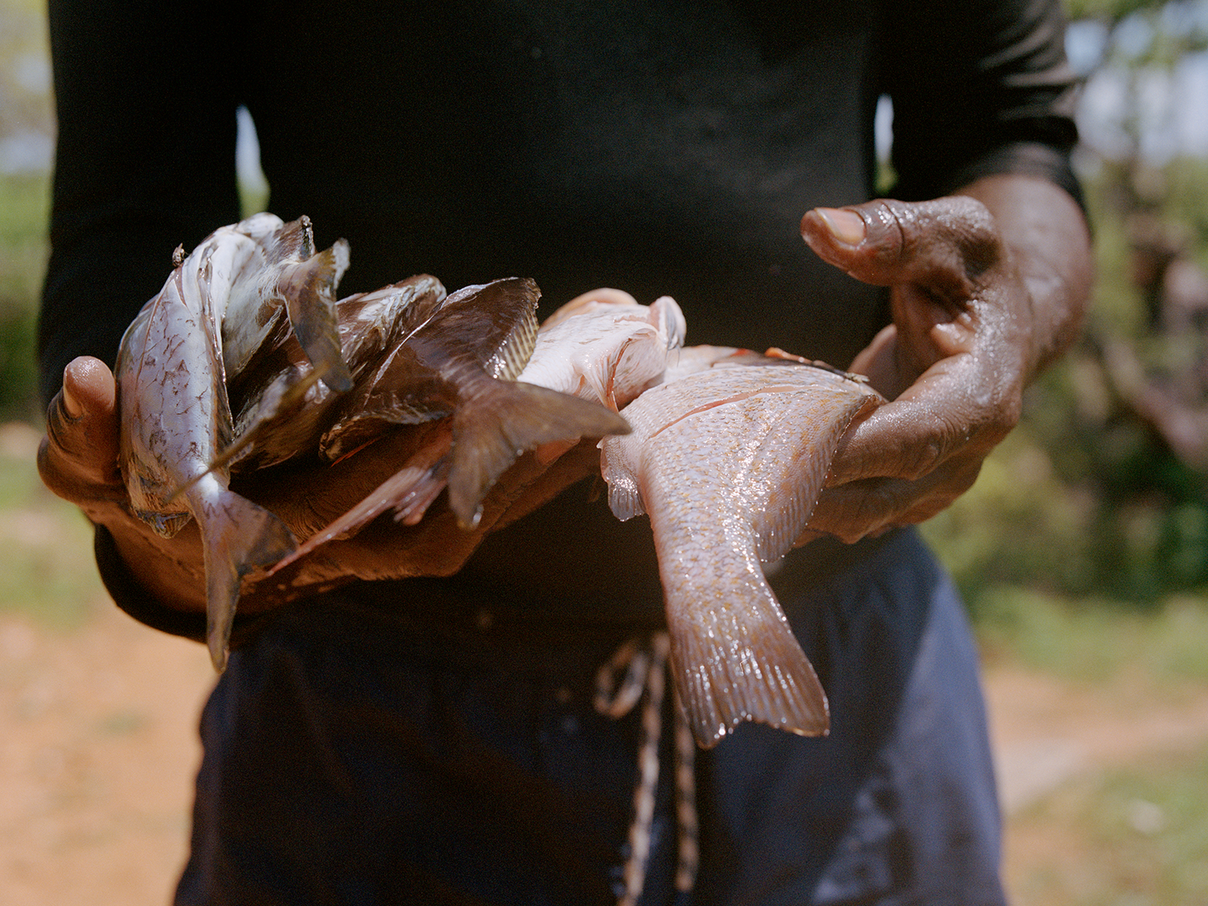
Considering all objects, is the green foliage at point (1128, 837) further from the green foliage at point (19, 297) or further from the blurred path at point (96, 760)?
the green foliage at point (19, 297)

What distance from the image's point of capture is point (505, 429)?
101cm

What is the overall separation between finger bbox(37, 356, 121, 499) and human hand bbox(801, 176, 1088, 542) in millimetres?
963

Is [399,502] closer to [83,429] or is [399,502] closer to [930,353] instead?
[83,429]

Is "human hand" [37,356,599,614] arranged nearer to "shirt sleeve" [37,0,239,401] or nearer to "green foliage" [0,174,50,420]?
"shirt sleeve" [37,0,239,401]

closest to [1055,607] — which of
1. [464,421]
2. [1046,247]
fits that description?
[1046,247]

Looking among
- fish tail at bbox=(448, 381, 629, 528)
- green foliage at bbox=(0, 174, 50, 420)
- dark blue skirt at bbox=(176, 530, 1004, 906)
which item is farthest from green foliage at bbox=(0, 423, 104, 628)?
fish tail at bbox=(448, 381, 629, 528)

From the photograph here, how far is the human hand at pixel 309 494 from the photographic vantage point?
1.13 m

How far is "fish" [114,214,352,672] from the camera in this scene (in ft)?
3.31

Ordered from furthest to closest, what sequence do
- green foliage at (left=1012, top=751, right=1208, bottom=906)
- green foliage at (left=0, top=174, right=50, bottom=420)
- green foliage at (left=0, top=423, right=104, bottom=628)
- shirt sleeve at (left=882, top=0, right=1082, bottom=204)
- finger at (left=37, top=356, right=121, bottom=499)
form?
green foliage at (left=0, top=174, right=50, bottom=420) → green foliage at (left=0, top=423, right=104, bottom=628) → green foliage at (left=1012, top=751, right=1208, bottom=906) → shirt sleeve at (left=882, top=0, right=1082, bottom=204) → finger at (left=37, top=356, right=121, bottom=499)

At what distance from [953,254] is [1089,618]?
7392 mm

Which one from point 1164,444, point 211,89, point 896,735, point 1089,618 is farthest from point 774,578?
point 1164,444

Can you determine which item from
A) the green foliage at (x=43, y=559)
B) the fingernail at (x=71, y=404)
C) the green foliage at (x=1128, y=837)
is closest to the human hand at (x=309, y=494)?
the fingernail at (x=71, y=404)

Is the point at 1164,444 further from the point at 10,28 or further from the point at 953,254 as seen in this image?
the point at 10,28

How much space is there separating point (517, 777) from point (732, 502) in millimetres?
882
